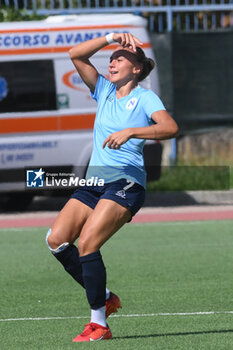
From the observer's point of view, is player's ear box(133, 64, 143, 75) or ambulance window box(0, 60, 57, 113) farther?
ambulance window box(0, 60, 57, 113)

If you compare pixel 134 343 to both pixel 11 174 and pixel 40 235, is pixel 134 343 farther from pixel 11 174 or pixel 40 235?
pixel 11 174

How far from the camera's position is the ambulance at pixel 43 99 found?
654 inches

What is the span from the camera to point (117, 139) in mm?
6520

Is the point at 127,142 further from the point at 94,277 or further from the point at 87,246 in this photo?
the point at 94,277

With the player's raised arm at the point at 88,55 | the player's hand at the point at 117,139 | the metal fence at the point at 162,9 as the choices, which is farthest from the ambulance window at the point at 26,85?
the player's hand at the point at 117,139

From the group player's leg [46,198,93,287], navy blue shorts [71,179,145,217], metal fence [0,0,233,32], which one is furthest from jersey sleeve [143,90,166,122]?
metal fence [0,0,233,32]

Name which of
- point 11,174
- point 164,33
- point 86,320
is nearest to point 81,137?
point 11,174

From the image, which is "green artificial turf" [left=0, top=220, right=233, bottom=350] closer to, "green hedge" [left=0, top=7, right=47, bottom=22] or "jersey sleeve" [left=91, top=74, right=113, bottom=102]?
"jersey sleeve" [left=91, top=74, right=113, bottom=102]

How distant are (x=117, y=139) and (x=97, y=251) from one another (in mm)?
814

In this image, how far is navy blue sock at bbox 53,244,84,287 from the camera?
720 cm

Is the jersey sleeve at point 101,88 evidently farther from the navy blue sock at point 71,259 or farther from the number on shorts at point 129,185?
the navy blue sock at point 71,259

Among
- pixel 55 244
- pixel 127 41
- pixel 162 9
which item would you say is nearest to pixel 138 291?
pixel 55 244

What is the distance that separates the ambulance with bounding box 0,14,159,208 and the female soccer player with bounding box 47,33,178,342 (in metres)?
9.46

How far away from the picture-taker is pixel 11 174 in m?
16.7
